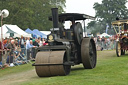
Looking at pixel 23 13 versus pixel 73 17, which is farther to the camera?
pixel 23 13

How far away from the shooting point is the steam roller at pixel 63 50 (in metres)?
11.3

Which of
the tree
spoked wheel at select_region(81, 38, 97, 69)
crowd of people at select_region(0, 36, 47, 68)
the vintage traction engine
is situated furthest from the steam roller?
the tree

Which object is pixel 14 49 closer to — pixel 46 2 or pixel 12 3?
pixel 12 3

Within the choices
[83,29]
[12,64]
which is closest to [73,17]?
[83,29]

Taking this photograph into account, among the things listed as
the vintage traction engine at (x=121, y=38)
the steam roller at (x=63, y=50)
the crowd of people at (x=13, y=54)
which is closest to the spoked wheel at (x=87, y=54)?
the steam roller at (x=63, y=50)

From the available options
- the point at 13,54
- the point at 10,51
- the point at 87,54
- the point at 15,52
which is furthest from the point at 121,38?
the point at 87,54

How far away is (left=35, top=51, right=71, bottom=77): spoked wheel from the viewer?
1123 cm

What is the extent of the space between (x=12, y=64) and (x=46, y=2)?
50.1m

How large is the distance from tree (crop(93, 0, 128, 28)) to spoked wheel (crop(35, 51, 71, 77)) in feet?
277

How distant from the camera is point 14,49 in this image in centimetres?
1905

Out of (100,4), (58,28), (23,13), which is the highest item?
(100,4)

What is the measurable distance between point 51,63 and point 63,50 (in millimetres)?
768

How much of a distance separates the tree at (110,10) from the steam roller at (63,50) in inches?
3220

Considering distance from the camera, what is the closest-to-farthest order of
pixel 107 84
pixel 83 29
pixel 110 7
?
pixel 107 84, pixel 83 29, pixel 110 7
